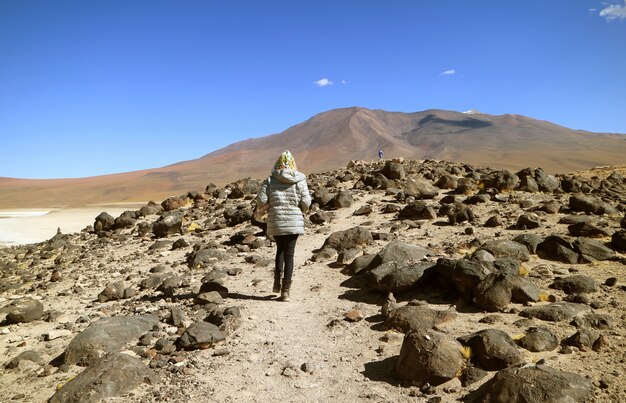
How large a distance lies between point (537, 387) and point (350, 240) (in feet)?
17.0

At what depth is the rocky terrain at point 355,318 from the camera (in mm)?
3533

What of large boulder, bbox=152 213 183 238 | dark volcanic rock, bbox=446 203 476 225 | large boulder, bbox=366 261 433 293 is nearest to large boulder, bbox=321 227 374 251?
dark volcanic rock, bbox=446 203 476 225

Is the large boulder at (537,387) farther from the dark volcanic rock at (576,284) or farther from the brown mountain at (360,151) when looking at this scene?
the brown mountain at (360,151)

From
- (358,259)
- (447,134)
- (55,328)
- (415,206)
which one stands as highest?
(447,134)

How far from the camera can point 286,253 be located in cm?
554

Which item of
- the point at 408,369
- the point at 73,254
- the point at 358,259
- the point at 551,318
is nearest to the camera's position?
the point at 408,369

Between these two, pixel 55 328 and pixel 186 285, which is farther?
pixel 186 285

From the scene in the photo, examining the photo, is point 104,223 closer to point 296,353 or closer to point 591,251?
point 296,353

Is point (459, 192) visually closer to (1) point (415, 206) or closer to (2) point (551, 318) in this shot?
(1) point (415, 206)

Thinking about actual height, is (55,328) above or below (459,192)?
below

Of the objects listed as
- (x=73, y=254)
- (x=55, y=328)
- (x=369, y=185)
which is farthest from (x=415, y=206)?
(x=73, y=254)

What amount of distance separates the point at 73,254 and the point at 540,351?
12140 millimetres

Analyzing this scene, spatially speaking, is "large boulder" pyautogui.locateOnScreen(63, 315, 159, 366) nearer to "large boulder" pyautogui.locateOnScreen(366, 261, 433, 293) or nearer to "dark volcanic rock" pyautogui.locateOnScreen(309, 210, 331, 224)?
"large boulder" pyautogui.locateOnScreen(366, 261, 433, 293)

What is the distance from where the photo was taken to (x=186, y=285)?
22.8ft
